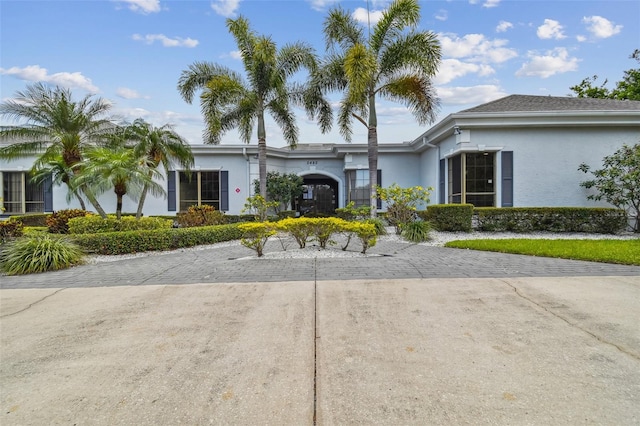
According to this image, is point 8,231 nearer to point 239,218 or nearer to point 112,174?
point 112,174

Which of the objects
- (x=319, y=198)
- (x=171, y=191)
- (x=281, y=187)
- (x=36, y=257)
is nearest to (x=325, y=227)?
(x=36, y=257)

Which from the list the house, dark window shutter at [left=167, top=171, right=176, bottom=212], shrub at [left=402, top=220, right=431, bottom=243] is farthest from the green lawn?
dark window shutter at [left=167, top=171, right=176, bottom=212]

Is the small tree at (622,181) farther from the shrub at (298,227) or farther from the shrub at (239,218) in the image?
the shrub at (239,218)

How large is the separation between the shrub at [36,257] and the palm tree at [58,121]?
3997mm

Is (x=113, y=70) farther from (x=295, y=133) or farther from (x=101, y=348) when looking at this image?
(x=101, y=348)

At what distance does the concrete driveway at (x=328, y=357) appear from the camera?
2.29 meters

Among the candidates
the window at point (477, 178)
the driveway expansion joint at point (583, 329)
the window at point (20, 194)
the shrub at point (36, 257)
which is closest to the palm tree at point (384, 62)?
the window at point (477, 178)

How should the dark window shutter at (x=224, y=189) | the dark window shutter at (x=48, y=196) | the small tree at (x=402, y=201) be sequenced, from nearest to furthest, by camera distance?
the small tree at (x=402, y=201), the dark window shutter at (x=48, y=196), the dark window shutter at (x=224, y=189)

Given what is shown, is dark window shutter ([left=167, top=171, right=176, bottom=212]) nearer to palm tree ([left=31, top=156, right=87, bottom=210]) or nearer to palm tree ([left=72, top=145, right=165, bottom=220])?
palm tree ([left=31, top=156, right=87, bottom=210])

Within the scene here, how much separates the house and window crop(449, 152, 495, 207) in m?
0.03

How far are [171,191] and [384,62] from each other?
35.0ft

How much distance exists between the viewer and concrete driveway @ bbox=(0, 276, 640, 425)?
229cm

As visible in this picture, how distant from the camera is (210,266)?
22.7 feet

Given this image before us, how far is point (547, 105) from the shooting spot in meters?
13.0
